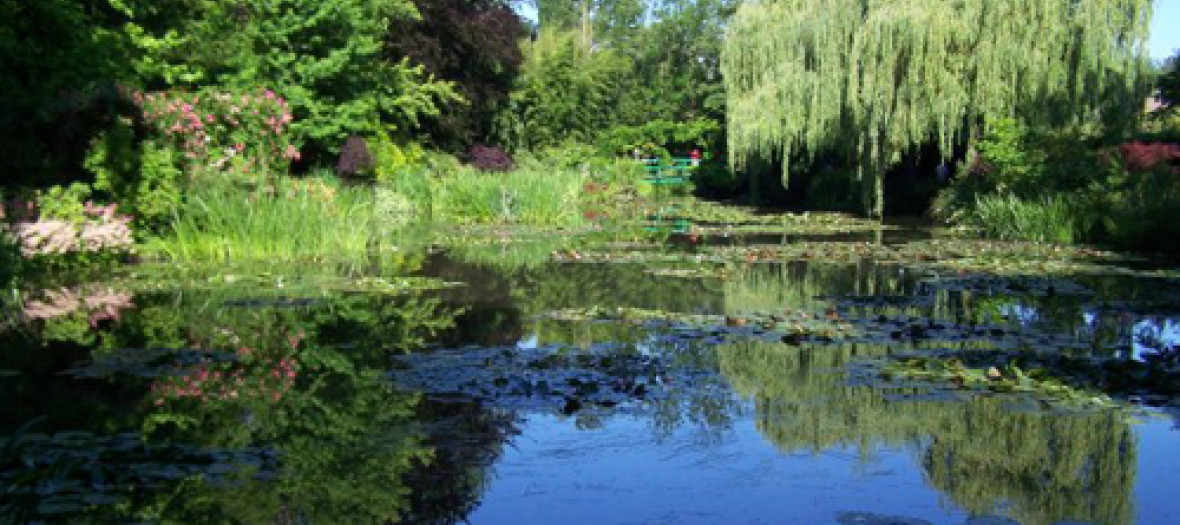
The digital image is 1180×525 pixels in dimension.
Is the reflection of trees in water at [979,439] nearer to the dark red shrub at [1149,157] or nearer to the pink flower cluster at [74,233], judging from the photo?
the pink flower cluster at [74,233]

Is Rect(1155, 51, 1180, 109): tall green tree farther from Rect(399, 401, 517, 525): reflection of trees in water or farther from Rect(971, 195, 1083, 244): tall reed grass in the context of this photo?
Rect(399, 401, 517, 525): reflection of trees in water

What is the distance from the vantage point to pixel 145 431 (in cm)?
432

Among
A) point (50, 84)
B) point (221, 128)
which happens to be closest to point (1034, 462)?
point (50, 84)

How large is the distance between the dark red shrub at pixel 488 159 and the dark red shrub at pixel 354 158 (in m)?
5.00

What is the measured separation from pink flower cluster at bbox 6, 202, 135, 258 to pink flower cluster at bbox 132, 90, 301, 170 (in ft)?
4.73

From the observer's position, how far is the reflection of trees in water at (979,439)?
3.74 m

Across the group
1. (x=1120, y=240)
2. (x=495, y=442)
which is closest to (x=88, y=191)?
(x=495, y=442)

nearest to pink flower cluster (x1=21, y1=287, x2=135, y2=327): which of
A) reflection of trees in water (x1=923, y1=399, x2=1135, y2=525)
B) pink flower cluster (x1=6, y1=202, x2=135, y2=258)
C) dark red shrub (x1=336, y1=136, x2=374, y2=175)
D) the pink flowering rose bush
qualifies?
pink flower cluster (x1=6, y1=202, x2=135, y2=258)

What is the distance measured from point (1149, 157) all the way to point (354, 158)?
50.5 feet

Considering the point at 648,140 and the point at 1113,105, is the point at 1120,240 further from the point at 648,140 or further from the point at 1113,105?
the point at 648,140

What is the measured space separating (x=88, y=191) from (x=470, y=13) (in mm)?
18815

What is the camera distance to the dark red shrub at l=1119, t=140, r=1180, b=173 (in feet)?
50.2

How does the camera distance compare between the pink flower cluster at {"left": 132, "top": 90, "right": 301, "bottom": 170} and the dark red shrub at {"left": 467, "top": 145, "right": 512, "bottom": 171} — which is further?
the dark red shrub at {"left": 467, "top": 145, "right": 512, "bottom": 171}

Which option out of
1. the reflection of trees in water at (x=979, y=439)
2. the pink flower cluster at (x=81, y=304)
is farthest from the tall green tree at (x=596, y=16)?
the reflection of trees in water at (x=979, y=439)
